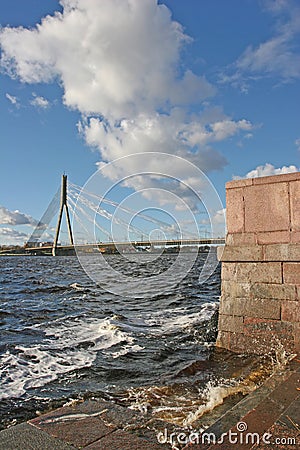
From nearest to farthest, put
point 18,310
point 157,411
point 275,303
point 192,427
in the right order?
point 192,427 < point 157,411 < point 275,303 < point 18,310

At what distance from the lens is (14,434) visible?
276cm

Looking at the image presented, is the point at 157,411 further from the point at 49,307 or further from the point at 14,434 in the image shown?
the point at 49,307

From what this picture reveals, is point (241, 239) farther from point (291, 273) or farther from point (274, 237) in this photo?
point (291, 273)

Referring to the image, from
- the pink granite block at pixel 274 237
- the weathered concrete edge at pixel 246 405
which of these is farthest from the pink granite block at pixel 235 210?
the weathered concrete edge at pixel 246 405

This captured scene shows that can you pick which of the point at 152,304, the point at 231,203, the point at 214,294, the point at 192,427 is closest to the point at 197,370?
the point at 192,427

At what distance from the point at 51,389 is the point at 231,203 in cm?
367

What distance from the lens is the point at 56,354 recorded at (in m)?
6.59

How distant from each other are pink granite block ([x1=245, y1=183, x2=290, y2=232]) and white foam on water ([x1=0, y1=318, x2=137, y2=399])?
3.27m

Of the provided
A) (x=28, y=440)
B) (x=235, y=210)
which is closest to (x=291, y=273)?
(x=235, y=210)

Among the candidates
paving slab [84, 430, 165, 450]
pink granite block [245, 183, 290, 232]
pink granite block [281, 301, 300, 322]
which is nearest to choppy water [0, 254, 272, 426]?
paving slab [84, 430, 165, 450]

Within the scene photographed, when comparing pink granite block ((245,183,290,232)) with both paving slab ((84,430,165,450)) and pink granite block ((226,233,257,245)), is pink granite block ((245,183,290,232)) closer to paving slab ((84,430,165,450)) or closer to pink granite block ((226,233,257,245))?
pink granite block ((226,233,257,245))

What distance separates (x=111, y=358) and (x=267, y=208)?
3532 millimetres

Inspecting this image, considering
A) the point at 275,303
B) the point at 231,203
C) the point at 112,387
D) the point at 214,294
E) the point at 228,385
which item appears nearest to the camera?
the point at 228,385

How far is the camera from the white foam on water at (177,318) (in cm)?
897
